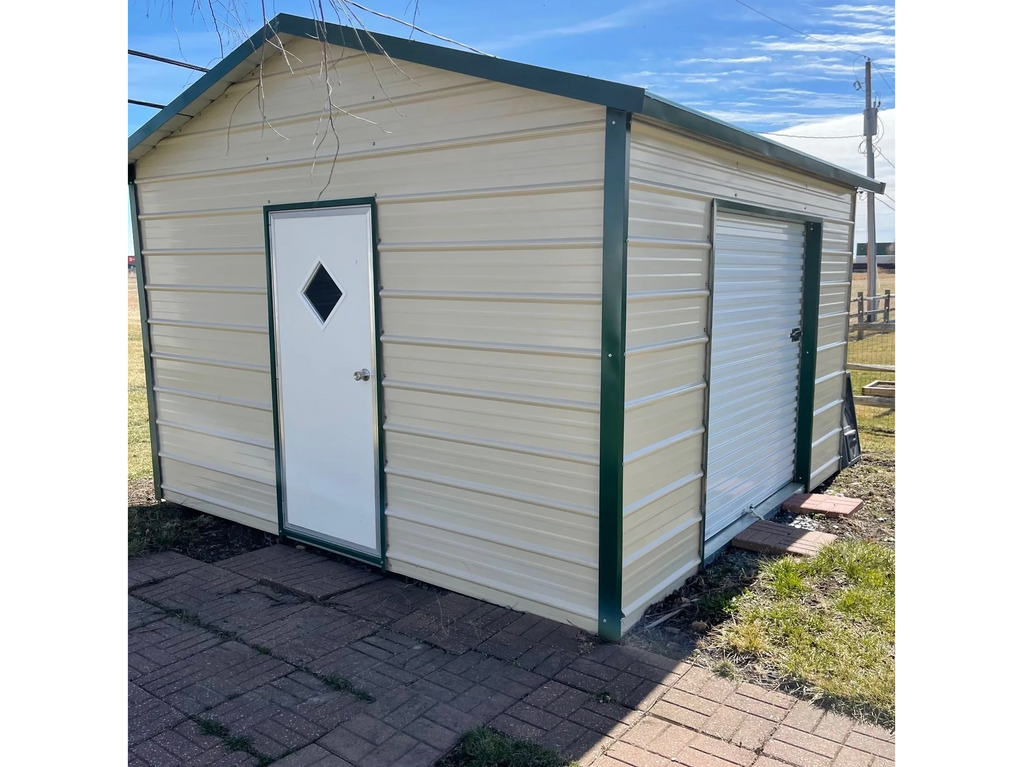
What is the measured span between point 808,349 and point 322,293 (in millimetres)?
4075

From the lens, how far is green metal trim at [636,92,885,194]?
3807 millimetres

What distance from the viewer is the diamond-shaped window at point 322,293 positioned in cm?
501

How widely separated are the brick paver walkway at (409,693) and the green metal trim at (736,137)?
269cm

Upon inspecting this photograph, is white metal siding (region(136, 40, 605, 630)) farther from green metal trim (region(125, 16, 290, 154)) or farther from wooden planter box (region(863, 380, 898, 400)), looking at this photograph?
wooden planter box (region(863, 380, 898, 400))

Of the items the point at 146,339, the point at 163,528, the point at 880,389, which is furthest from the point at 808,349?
the point at 146,339

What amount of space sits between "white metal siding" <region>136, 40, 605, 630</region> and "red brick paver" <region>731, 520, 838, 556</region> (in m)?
1.72

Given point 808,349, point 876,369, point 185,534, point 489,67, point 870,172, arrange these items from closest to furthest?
1. point 489,67
2. point 185,534
3. point 808,349
4. point 876,369
5. point 870,172

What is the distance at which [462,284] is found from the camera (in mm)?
4461

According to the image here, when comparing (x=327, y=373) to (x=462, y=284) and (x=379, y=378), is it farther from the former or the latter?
(x=462, y=284)

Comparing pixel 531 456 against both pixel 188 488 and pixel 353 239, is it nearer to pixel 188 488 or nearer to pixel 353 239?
pixel 353 239
